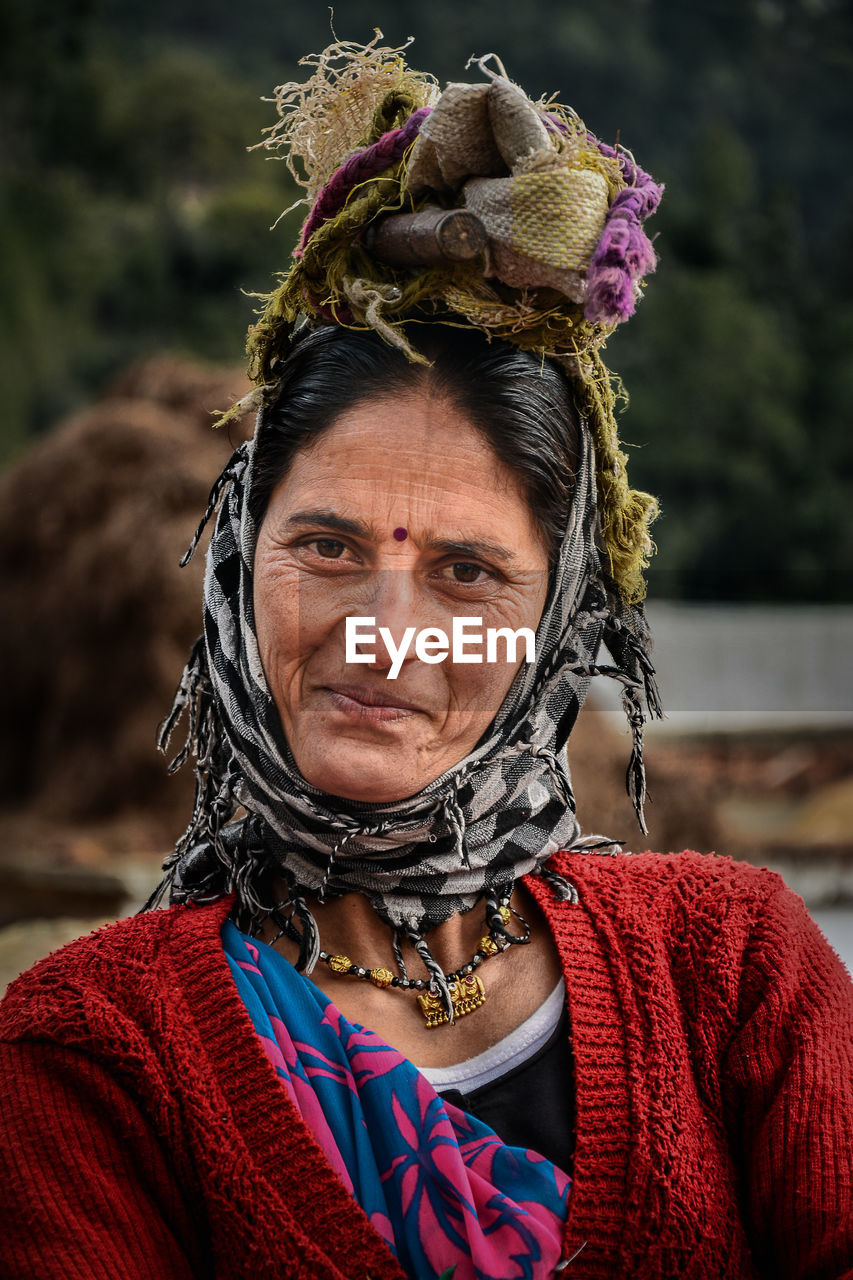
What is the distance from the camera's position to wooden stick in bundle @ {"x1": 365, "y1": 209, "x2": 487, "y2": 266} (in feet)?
4.72

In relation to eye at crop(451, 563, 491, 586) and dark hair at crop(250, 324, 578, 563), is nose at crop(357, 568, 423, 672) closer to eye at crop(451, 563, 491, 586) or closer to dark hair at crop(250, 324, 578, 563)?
eye at crop(451, 563, 491, 586)

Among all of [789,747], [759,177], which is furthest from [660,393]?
[759,177]

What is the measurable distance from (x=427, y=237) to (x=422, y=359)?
14 cm

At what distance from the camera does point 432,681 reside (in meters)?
1.47

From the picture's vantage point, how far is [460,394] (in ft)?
4.99

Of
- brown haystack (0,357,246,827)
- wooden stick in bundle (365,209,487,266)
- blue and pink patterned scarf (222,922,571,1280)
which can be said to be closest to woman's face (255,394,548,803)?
wooden stick in bundle (365,209,487,266)

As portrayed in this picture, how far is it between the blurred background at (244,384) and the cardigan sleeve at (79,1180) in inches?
47.9

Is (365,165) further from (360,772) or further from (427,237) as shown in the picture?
(360,772)

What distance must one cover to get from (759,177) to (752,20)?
10.6 m

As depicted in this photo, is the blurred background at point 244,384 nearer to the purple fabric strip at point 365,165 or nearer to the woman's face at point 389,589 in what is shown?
the purple fabric strip at point 365,165

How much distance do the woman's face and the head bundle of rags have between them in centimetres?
4

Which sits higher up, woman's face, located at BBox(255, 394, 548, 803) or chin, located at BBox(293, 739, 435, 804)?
woman's face, located at BBox(255, 394, 548, 803)

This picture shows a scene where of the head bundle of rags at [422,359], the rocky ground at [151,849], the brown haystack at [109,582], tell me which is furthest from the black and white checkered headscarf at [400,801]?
the brown haystack at [109,582]

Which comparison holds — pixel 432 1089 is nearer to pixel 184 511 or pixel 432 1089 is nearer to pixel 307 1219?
pixel 307 1219
